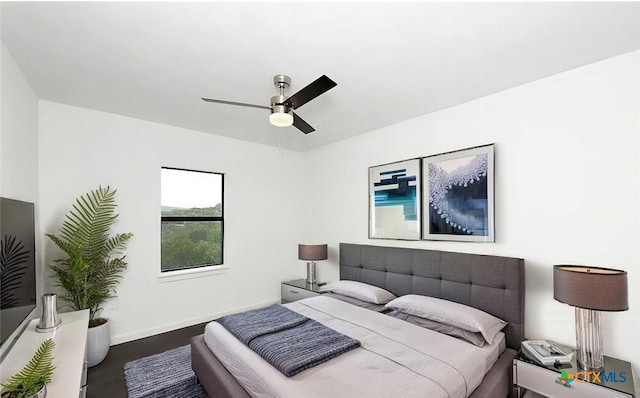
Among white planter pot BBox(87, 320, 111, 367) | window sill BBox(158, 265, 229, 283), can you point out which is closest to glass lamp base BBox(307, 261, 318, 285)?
window sill BBox(158, 265, 229, 283)

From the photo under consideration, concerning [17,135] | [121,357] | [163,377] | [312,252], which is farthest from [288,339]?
[17,135]

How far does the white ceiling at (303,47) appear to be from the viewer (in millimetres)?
1653

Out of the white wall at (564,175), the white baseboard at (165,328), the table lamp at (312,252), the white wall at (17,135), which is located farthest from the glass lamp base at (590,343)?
the white wall at (17,135)

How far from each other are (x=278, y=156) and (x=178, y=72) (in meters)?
2.50

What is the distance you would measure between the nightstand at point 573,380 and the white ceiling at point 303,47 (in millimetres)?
2166

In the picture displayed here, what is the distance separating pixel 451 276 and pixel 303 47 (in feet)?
7.93

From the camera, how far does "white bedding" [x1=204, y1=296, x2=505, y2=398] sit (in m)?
1.59

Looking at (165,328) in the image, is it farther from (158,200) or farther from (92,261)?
(158,200)

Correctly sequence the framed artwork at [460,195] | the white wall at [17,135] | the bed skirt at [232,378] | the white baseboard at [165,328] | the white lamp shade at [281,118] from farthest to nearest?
the white baseboard at [165,328] → the framed artwork at [460,195] → the white lamp shade at [281,118] → the white wall at [17,135] → the bed skirt at [232,378]

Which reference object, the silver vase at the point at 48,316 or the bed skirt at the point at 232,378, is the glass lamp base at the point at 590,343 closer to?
the bed skirt at the point at 232,378

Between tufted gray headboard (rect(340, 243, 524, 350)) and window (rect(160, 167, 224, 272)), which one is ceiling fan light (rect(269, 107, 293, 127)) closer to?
tufted gray headboard (rect(340, 243, 524, 350))

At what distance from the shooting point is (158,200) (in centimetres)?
360

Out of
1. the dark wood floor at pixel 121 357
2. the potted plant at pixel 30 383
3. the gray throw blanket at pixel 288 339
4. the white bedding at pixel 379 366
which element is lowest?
the dark wood floor at pixel 121 357

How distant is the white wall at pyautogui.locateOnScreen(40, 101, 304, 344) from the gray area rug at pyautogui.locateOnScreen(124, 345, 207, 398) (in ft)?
2.22
